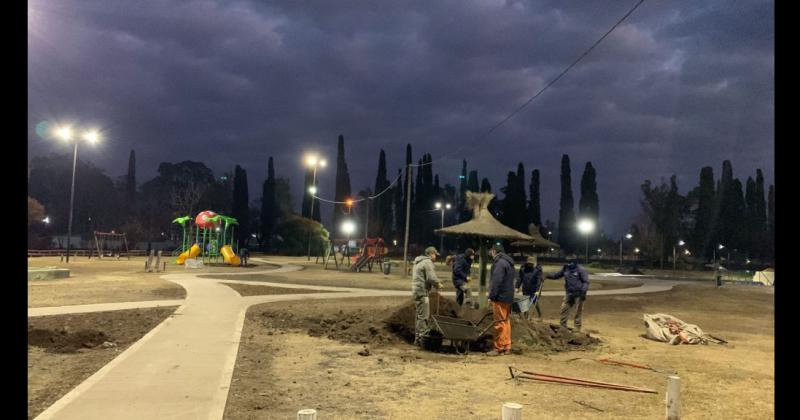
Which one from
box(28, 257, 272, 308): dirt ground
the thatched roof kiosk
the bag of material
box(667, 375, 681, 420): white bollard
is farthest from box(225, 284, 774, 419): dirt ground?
box(28, 257, 272, 308): dirt ground

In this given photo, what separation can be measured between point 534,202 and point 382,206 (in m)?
25.8

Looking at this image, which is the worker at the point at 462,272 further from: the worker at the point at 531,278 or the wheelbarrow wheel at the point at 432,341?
the wheelbarrow wheel at the point at 432,341

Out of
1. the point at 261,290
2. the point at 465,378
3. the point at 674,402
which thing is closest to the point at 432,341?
the point at 465,378

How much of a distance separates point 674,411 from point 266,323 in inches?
347

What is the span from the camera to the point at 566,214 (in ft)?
229

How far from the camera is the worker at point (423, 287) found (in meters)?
9.52

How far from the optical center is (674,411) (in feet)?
16.9

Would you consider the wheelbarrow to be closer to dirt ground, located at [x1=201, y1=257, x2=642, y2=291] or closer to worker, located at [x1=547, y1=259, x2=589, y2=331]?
worker, located at [x1=547, y1=259, x2=589, y2=331]

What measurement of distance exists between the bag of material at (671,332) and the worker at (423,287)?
5.53 m

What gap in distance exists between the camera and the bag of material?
11.0m

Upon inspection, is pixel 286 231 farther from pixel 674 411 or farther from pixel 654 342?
pixel 674 411
